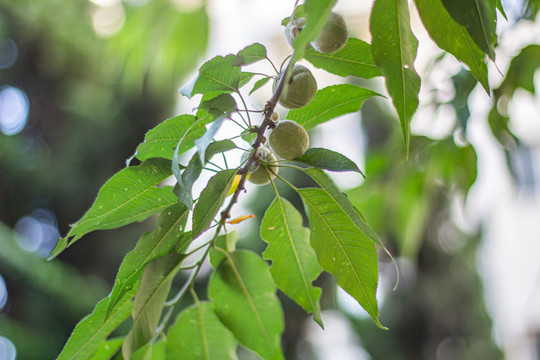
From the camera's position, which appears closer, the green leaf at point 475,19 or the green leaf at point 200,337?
the green leaf at point 475,19

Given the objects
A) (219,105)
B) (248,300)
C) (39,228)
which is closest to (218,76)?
(219,105)

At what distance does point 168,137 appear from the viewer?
0.22 meters

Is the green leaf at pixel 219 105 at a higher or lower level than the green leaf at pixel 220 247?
higher

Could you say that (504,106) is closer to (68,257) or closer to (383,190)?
(383,190)

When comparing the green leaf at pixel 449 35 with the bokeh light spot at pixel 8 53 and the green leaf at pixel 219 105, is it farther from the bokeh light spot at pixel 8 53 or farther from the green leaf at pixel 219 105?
the bokeh light spot at pixel 8 53

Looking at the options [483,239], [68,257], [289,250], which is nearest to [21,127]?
[68,257]

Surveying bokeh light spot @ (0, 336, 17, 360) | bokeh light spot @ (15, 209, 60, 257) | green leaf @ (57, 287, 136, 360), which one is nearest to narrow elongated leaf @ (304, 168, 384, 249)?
green leaf @ (57, 287, 136, 360)

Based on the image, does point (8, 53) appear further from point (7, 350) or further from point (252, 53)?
point (252, 53)

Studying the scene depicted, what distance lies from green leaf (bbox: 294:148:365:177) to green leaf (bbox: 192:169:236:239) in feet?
0.13

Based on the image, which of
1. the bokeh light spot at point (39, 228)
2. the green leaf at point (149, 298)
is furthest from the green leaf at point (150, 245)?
the bokeh light spot at point (39, 228)

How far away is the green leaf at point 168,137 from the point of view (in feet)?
0.69

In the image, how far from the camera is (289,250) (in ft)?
0.82

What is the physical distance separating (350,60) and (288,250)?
0.10 metres

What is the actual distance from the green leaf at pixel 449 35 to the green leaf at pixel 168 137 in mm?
100
